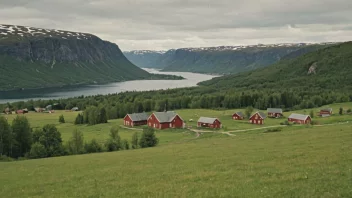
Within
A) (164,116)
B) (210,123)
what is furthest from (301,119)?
(164,116)

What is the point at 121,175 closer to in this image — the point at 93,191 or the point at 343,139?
the point at 93,191

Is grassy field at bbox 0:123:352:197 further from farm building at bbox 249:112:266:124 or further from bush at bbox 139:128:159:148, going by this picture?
farm building at bbox 249:112:266:124

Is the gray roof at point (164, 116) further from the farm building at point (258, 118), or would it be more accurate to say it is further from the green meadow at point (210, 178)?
the green meadow at point (210, 178)

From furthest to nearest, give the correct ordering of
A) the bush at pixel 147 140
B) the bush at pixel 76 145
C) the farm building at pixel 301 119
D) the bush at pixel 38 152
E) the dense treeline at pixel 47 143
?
the farm building at pixel 301 119 < the bush at pixel 147 140 < the bush at pixel 76 145 < the dense treeline at pixel 47 143 < the bush at pixel 38 152

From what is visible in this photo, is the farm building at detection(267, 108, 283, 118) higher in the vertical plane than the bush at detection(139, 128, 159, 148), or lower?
higher

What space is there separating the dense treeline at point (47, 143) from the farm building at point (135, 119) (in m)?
39.1

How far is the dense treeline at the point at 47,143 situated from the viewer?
59.2m

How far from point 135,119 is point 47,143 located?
44320 millimetres

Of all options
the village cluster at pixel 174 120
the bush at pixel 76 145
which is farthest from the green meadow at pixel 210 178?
the village cluster at pixel 174 120

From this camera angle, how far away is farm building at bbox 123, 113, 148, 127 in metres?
103

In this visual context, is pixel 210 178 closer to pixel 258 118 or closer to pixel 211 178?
pixel 211 178

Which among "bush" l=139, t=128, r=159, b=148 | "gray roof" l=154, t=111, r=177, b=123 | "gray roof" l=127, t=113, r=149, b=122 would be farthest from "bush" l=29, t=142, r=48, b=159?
"gray roof" l=127, t=113, r=149, b=122

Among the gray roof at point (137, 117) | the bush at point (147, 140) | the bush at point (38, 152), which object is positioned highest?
the gray roof at point (137, 117)

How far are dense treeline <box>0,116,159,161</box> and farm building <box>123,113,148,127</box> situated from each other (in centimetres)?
3914
